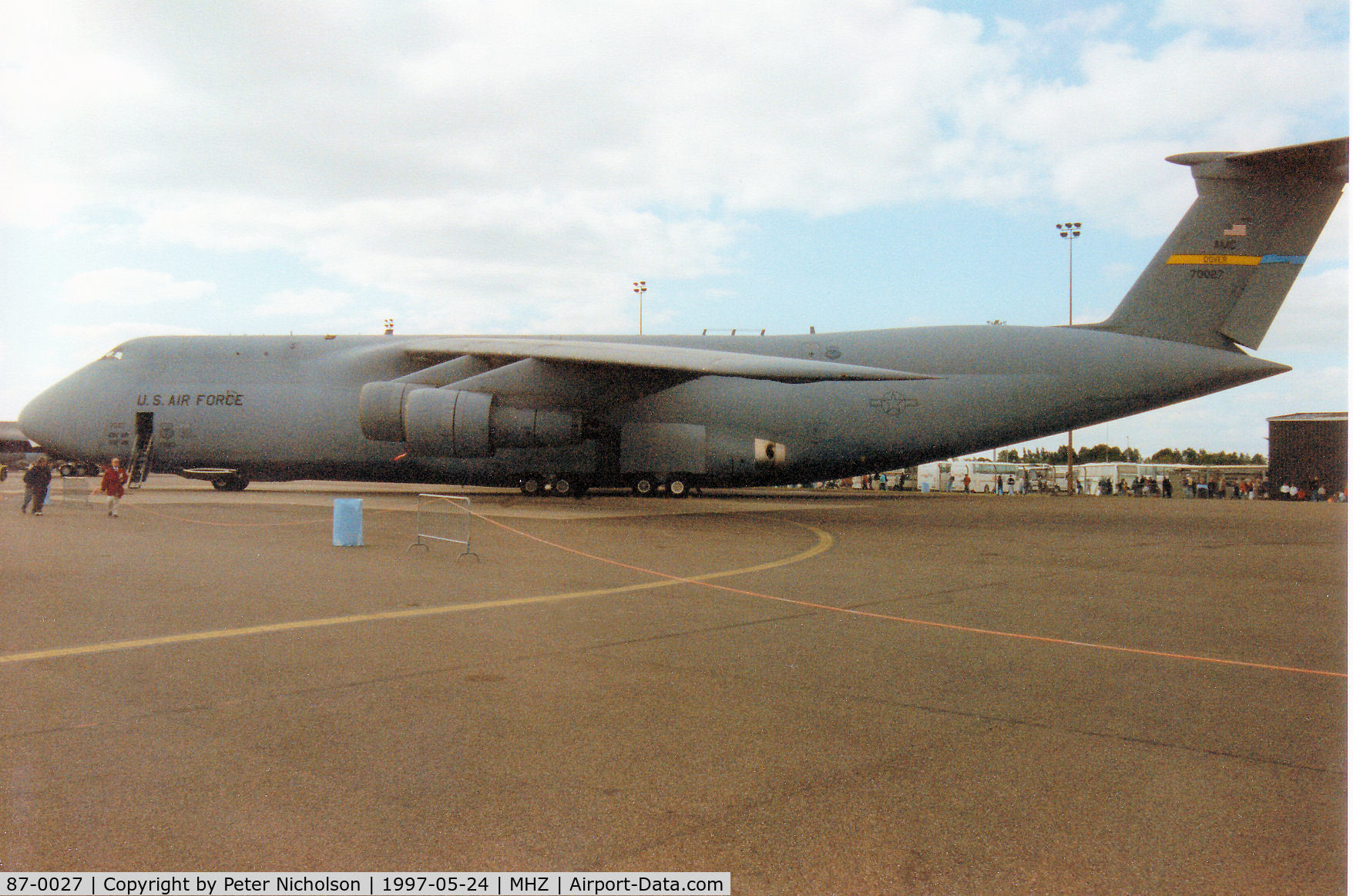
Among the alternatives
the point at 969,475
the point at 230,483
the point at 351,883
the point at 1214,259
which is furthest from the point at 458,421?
the point at 969,475

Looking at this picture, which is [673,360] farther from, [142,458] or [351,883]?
[142,458]

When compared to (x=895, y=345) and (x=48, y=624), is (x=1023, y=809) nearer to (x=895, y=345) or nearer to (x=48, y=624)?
(x=48, y=624)

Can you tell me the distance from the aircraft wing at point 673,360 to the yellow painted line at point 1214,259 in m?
6.07

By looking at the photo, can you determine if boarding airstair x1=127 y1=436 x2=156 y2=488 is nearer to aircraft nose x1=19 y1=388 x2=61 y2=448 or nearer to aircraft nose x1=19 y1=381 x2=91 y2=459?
aircraft nose x1=19 y1=381 x2=91 y2=459

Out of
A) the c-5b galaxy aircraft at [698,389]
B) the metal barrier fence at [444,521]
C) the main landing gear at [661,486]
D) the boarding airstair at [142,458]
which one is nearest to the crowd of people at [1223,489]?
the c-5b galaxy aircraft at [698,389]

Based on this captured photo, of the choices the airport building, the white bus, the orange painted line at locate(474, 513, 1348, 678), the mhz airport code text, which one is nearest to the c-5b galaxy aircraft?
the orange painted line at locate(474, 513, 1348, 678)

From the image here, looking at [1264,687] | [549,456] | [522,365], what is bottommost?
[1264,687]

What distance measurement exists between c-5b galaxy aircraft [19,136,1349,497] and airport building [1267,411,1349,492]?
997 inches

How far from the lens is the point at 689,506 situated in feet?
67.3

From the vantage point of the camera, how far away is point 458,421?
18.0 m

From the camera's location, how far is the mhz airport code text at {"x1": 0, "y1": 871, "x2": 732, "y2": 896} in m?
2.66

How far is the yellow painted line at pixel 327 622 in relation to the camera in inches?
214

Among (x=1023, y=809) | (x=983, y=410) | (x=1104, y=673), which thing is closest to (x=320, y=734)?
(x=1023, y=809)

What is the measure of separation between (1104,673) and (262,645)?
5382 millimetres
